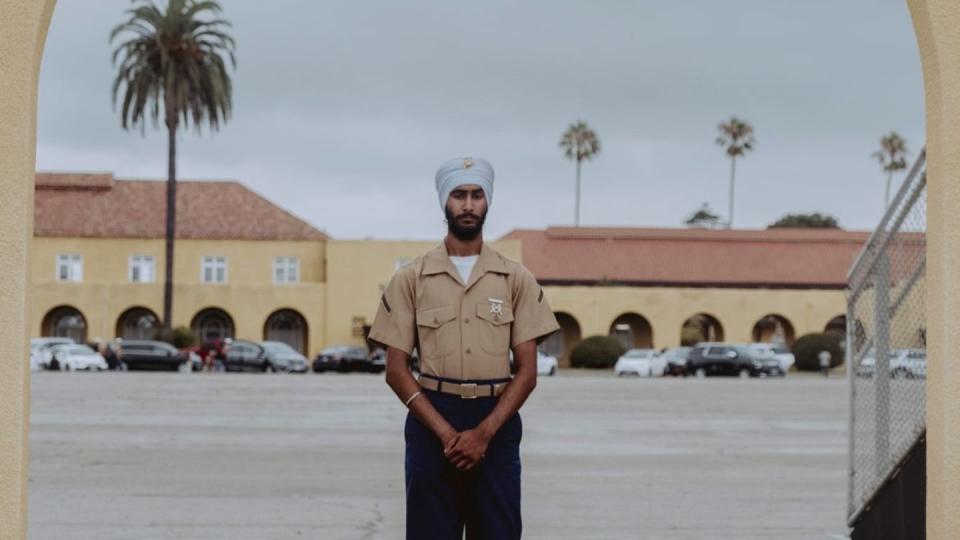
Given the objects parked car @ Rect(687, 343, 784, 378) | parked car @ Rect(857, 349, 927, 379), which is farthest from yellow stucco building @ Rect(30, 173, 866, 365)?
parked car @ Rect(857, 349, 927, 379)

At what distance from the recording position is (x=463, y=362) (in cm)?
495

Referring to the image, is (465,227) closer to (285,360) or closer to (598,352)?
(285,360)

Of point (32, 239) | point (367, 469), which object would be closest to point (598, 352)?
point (367, 469)

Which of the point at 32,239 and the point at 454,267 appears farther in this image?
the point at 32,239

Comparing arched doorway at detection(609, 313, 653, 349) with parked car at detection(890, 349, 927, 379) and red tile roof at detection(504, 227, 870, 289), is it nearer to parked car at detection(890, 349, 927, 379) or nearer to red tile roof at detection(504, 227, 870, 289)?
red tile roof at detection(504, 227, 870, 289)

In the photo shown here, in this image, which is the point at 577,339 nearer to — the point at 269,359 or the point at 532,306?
the point at 269,359

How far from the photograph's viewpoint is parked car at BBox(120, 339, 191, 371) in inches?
2050

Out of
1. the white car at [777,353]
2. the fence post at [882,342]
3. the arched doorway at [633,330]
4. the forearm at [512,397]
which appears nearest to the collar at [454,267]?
the forearm at [512,397]

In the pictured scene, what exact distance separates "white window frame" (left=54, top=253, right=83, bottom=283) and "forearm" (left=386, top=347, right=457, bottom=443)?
63.5 meters

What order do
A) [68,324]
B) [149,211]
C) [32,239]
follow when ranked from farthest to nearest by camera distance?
[149,211] → [68,324] → [32,239]

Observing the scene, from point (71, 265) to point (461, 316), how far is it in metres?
63.9

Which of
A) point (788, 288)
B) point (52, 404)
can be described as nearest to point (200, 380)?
point (52, 404)

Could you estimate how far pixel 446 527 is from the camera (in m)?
4.98

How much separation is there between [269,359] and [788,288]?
31180 millimetres
